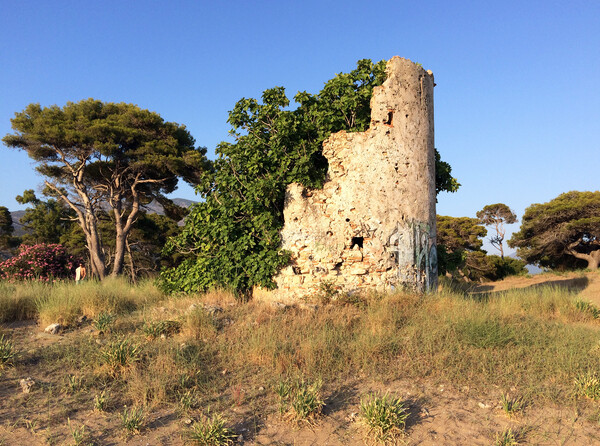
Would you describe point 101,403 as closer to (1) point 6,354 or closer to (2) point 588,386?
(1) point 6,354

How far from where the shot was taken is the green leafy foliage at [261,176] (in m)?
8.88

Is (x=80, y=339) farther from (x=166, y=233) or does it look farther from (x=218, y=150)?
(x=166, y=233)

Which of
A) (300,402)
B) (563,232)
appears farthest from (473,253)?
(300,402)

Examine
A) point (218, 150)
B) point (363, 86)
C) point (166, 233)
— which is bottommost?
point (166, 233)

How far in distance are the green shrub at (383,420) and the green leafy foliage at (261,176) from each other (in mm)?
4720

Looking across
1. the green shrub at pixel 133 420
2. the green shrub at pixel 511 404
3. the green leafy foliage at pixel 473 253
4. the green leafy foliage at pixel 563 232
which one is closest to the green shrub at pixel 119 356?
the green shrub at pixel 133 420

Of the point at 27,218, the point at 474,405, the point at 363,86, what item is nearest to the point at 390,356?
the point at 474,405

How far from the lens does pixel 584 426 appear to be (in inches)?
170

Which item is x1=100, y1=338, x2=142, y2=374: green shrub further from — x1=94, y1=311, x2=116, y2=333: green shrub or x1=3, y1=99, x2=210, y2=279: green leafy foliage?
x1=3, y1=99, x2=210, y2=279: green leafy foliage

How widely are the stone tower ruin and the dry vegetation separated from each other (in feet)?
2.82

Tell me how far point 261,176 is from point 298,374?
5195 millimetres

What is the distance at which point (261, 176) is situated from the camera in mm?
9312

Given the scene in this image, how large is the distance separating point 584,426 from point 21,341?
24.4 feet

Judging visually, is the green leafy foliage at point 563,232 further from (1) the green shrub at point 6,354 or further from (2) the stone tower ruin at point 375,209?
(1) the green shrub at point 6,354
